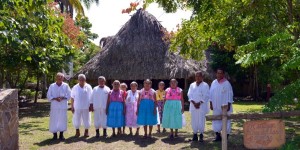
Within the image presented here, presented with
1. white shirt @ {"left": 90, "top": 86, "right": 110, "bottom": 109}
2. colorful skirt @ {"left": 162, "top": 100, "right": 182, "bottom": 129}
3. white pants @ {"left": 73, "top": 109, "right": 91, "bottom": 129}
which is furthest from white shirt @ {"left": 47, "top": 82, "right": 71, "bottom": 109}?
colorful skirt @ {"left": 162, "top": 100, "right": 182, "bottom": 129}

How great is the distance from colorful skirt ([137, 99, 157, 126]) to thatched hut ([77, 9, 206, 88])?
9.45 meters

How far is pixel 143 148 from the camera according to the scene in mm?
8484

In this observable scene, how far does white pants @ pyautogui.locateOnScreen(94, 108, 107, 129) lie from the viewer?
10.1 metres

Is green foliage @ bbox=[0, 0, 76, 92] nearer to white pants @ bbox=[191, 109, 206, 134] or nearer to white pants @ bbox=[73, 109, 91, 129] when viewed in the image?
white pants @ bbox=[73, 109, 91, 129]

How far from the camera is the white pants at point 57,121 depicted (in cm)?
960

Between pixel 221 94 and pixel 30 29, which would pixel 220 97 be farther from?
pixel 30 29

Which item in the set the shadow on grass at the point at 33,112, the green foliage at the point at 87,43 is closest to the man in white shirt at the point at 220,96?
the shadow on grass at the point at 33,112

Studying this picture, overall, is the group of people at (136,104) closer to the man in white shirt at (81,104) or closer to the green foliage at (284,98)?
the man in white shirt at (81,104)

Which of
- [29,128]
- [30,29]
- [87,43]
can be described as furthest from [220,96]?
[87,43]

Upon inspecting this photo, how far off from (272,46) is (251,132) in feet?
6.09

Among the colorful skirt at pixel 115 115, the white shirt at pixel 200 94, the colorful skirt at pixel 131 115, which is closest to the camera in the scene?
the white shirt at pixel 200 94

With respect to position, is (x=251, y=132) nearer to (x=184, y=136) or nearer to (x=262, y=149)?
(x=262, y=149)

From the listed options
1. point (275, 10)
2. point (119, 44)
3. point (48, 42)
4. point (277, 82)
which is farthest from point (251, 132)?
point (277, 82)

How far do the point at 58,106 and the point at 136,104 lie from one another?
2.14 m
